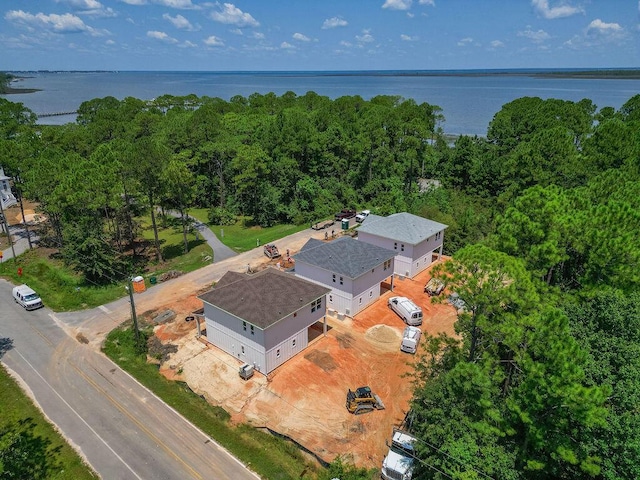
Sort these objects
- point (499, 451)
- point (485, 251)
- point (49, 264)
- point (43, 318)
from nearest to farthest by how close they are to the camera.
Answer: point (499, 451) < point (485, 251) < point (43, 318) < point (49, 264)

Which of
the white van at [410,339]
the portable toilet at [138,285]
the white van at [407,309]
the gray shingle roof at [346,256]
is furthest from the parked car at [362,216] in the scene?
the portable toilet at [138,285]

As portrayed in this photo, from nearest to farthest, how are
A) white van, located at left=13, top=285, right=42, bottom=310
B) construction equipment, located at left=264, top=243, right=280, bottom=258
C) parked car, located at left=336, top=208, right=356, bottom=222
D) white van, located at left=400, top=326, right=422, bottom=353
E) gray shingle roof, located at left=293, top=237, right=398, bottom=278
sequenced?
white van, located at left=400, top=326, right=422, bottom=353
gray shingle roof, located at left=293, top=237, right=398, bottom=278
white van, located at left=13, top=285, right=42, bottom=310
construction equipment, located at left=264, top=243, right=280, bottom=258
parked car, located at left=336, top=208, right=356, bottom=222

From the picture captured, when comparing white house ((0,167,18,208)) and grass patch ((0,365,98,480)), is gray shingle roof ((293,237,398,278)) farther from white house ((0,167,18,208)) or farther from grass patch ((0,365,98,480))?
white house ((0,167,18,208))

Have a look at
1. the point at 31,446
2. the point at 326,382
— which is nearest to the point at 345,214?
the point at 326,382

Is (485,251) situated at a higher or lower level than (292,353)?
higher

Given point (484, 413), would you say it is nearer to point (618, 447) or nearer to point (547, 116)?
point (618, 447)

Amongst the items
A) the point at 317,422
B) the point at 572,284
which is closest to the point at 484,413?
the point at 317,422

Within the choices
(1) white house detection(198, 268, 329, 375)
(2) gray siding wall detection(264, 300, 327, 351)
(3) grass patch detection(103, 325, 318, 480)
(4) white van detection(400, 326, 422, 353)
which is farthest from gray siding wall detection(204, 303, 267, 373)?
(4) white van detection(400, 326, 422, 353)
